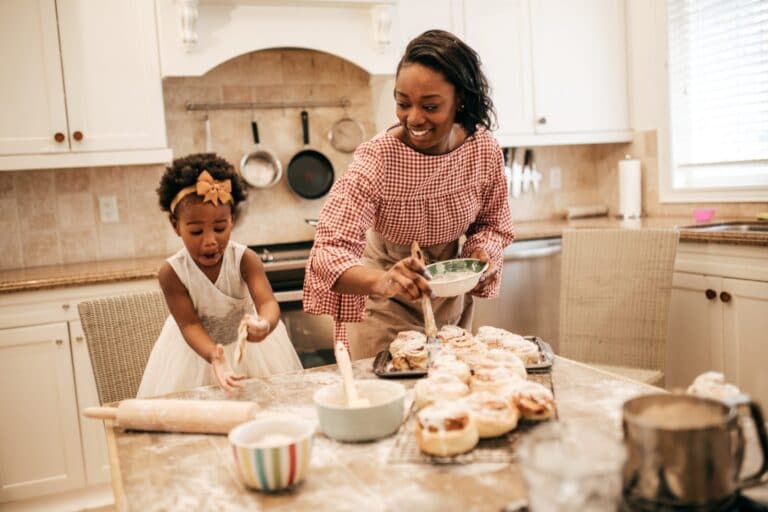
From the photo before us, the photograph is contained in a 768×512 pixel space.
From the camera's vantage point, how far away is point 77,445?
256 centimetres

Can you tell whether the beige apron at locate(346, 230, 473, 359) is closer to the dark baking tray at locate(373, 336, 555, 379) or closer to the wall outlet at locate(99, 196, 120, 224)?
the dark baking tray at locate(373, 336, 555, 379)

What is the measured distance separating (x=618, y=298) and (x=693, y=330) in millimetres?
537

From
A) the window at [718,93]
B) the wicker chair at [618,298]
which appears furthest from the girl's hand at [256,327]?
the window at [718,93]

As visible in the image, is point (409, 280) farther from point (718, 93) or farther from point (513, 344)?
point (718, 93)

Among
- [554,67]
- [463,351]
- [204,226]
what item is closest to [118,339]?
[204,226]

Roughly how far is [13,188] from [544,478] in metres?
2.92

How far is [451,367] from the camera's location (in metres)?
1.16

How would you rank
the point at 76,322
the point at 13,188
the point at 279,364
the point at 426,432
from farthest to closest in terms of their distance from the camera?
the point at 13,188 < the point at 76,322 < the point at 279,364 < the point at 426,432

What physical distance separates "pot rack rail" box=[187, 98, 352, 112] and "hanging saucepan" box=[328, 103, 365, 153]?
0.14 feet

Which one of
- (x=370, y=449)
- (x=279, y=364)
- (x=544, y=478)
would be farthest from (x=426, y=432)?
(x=279, y=364)

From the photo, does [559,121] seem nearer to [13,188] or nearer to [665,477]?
[13,188]

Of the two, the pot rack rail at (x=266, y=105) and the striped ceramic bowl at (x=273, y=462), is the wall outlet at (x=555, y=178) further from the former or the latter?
the striped ceramic bowl at (x=273, y=462)

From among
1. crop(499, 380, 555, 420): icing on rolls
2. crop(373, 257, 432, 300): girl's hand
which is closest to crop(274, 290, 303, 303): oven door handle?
crop(373, 257, 432, 300): girl's hand

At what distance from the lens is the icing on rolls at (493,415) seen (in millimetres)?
948
